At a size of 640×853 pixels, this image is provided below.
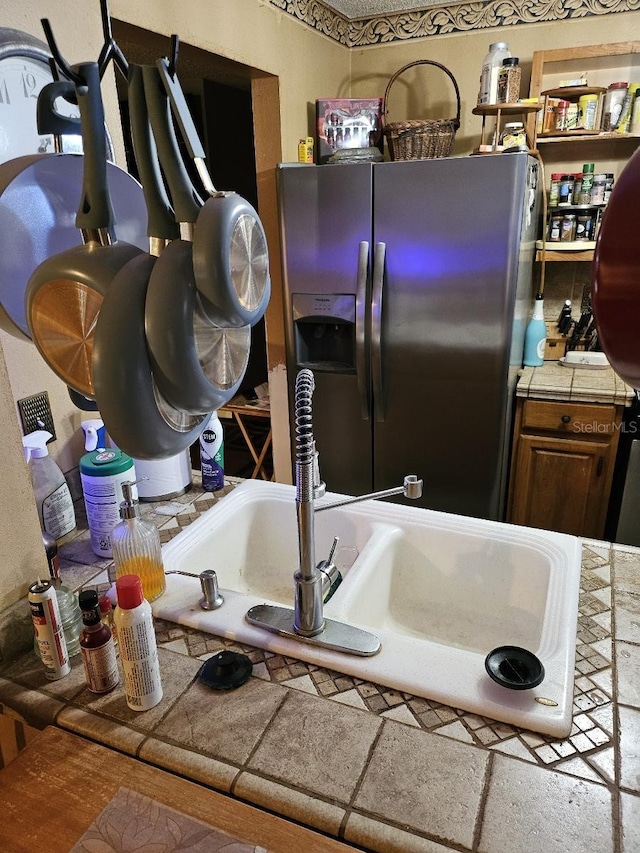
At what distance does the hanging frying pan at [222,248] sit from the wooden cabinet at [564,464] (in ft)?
6.65

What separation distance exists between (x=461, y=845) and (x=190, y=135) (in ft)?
2.62

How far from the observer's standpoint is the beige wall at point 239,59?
3.25 ft

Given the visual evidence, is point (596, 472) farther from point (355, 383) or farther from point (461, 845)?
point (461, 845)

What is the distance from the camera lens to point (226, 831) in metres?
0.71

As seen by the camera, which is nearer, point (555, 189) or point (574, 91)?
point (574, 91)

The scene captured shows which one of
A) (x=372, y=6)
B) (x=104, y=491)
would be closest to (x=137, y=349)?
(x=104, y=491)

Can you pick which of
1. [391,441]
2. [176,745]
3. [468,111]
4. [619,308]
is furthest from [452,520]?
[468,111]

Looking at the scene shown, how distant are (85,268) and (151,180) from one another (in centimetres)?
11

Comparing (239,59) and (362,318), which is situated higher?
(239,59)

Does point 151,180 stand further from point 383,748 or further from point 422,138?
point 422,138

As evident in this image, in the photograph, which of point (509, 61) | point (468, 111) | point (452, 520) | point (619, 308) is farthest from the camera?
point (468, 111)

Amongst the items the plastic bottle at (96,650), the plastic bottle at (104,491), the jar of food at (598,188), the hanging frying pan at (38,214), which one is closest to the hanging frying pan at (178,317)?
the hanging frying pan at (38,214)

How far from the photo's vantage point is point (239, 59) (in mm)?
2248

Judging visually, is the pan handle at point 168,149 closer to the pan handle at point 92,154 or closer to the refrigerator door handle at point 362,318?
the pan handle at point 92,154
